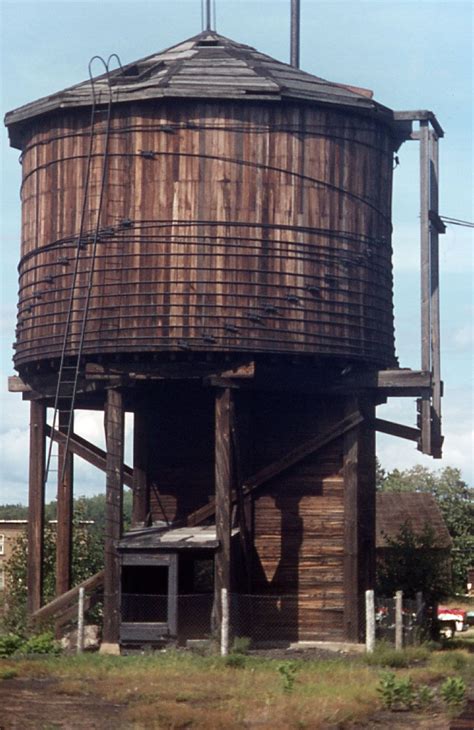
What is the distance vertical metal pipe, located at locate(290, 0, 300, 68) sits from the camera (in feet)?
105

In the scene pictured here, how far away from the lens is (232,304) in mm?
27234

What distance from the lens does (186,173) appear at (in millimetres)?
27688

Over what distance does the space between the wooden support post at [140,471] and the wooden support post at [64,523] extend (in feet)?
4.29

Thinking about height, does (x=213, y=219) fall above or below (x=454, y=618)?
above

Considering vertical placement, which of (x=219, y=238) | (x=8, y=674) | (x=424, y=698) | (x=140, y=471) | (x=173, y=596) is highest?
(x=219, y=238)

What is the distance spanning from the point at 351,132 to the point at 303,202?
182cm

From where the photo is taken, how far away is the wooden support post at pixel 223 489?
89.0 ft

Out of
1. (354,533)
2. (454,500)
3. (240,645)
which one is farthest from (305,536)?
(454,500)

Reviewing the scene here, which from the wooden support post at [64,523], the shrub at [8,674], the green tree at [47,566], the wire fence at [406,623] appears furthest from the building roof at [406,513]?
the shrub at [8,674]

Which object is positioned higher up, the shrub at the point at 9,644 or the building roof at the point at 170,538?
the building roof at the point at 170,538

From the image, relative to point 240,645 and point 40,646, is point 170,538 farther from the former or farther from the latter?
point 40,646

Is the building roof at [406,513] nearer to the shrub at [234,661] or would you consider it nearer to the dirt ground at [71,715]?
the shrub at [234,661]

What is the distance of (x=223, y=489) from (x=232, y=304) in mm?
3317

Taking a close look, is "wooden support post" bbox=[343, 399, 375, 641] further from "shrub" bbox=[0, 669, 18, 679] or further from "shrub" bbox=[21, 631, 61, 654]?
"shrub" bbox=[0, 669, 18, 679]
